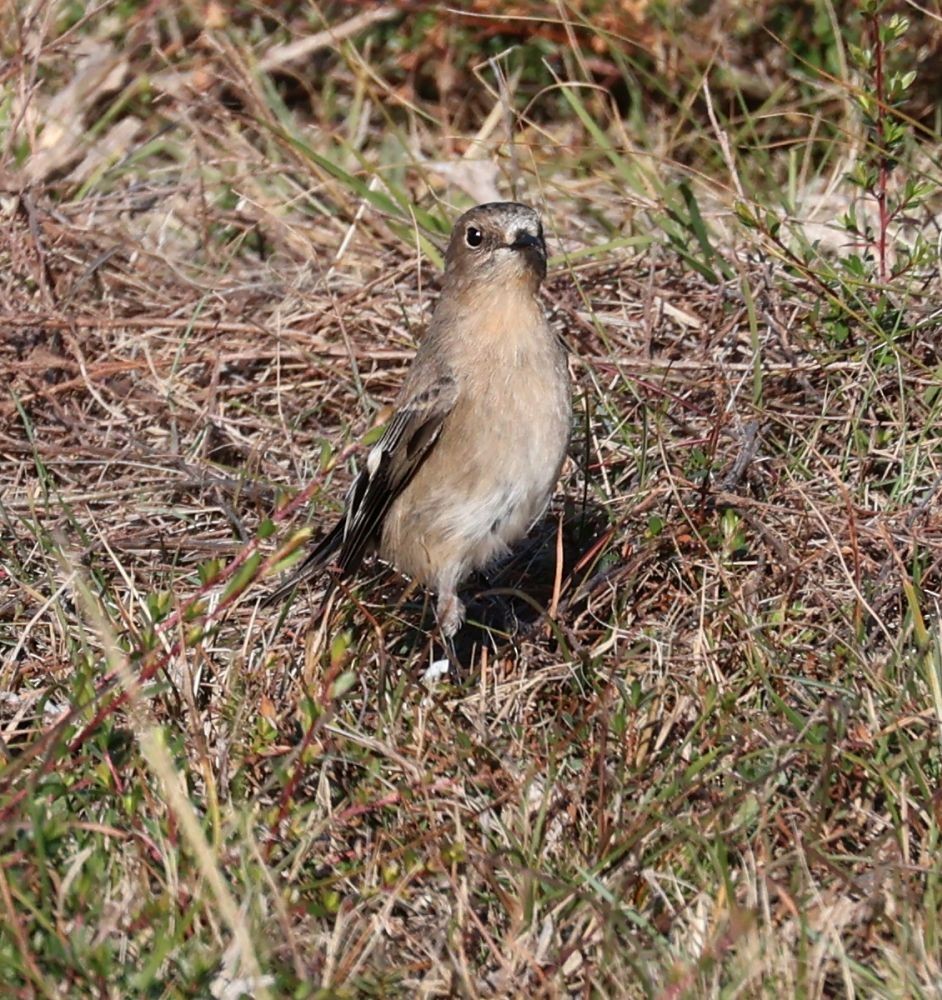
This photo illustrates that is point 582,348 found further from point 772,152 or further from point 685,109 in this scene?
point 772,152

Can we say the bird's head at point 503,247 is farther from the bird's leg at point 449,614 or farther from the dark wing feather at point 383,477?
the bird's leg at point 449,614

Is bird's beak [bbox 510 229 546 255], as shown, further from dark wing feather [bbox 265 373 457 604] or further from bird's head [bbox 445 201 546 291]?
dark wing feather [bbox 265 373 457 604]

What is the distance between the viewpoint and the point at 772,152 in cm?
727

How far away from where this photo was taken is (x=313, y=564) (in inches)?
205

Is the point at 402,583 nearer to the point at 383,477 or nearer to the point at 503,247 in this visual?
the point at 383,477

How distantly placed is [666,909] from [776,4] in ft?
15.8

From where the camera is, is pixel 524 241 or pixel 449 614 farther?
pixel 449 614

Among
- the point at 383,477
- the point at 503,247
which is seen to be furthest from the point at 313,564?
the point at 503,247

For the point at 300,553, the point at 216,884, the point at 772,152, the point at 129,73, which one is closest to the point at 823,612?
the point at 300,553

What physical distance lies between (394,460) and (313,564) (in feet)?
1.46

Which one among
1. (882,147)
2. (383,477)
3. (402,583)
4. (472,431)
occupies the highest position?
(882,147)

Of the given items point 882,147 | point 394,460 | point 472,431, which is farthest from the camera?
point 882,147

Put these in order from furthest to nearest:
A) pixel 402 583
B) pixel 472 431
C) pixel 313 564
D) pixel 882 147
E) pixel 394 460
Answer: pixel 402 583
pixel 882 147
pixel 313 564
pixel 394 460
pixel 472 431

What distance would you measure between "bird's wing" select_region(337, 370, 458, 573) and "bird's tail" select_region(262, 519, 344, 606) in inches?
2.2
